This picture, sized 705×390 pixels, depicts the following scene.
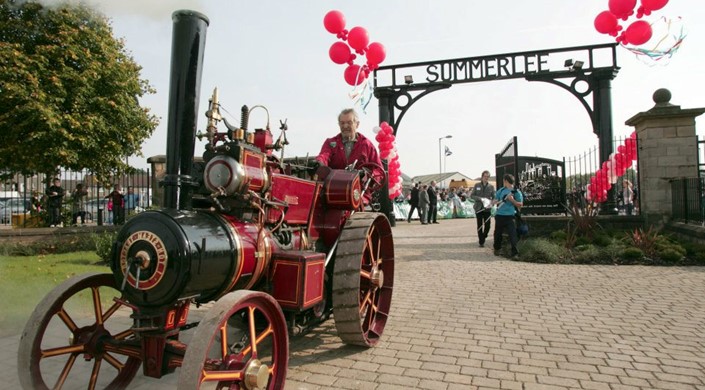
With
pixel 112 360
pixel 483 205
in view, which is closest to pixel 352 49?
pixel 483 205

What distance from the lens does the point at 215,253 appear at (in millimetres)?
2334

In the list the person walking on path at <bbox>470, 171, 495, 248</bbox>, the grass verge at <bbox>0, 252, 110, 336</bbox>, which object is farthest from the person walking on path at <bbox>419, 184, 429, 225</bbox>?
the grass verge at <bbox>0, 252, 110, 336</bbox>

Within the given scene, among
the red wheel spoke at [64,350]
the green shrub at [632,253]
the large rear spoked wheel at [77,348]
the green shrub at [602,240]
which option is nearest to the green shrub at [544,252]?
the green shrub at [602,240]

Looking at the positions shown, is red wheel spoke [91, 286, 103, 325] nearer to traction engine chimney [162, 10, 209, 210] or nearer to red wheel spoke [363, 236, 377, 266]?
traction engine chimney [162, 10, 209, 210]

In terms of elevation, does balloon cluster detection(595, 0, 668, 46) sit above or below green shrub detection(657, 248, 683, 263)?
above

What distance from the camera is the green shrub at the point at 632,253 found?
7.26m

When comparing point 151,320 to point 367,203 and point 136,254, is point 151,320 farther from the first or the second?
point 367,203

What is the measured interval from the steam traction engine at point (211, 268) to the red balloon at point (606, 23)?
754 cm

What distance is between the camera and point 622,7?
8375 mm

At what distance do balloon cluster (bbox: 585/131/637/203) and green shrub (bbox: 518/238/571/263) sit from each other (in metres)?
1.88

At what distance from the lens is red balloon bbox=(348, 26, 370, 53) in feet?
31.6

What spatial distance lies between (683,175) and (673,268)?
2728mm

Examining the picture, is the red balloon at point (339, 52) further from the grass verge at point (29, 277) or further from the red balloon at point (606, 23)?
the grass verge at point (29, 277)

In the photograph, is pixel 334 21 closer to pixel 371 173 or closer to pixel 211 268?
pixel 371 173
